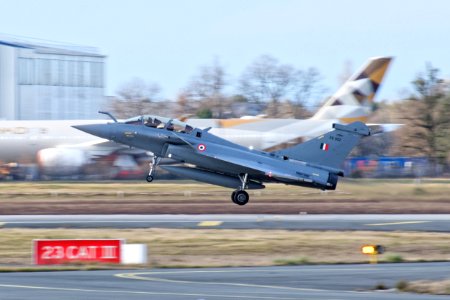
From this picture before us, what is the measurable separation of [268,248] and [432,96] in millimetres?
57595

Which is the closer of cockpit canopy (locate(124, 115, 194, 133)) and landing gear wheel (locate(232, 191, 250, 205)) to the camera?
cockpit canopy (locate(124, 115, 194, 133))

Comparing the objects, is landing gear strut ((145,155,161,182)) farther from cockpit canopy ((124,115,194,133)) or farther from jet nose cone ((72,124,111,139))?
jet nose cone ((72,124,111,139))

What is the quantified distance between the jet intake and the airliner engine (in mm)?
28875

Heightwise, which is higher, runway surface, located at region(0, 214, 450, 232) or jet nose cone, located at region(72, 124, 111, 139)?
jet nose cone, located at region(72, 124, 111, 139)

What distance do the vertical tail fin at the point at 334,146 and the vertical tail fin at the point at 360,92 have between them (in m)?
24.6

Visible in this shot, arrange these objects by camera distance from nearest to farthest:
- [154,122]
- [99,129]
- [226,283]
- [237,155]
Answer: [226,283]
[99,129]
[154,122]
[237,155]

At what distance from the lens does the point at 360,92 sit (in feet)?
210

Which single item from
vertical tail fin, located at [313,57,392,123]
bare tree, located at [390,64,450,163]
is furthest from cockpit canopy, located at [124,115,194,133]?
bare tree, located at [390,64,450,163]

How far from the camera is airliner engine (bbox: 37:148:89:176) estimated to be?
66.4 meters

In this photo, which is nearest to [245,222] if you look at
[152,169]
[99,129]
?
[152,169]

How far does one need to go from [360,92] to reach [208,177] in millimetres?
27885

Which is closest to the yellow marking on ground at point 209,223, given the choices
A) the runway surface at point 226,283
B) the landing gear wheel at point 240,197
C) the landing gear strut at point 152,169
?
the landing gear wheel at point 240,197

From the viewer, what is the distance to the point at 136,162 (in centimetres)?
6800

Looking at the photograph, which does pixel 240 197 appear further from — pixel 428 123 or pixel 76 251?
pixel 428 123
